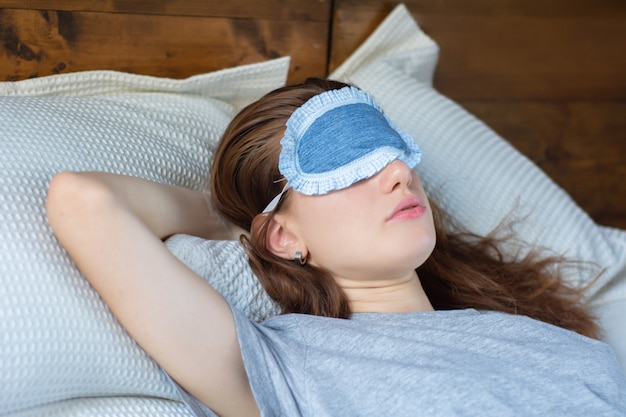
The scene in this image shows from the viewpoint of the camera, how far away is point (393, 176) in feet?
3.97

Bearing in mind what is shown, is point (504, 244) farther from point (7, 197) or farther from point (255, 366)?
point (7, 197)

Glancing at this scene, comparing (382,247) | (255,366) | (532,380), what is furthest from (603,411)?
(255,366)

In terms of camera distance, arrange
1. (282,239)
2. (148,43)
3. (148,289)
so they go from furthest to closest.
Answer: (148,43) < (282,239) < (148,289)

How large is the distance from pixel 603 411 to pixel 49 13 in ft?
3.79

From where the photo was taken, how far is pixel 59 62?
1526 mm

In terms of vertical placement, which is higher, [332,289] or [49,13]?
[49,13]

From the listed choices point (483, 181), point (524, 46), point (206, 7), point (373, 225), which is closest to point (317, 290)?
point (373, 225)

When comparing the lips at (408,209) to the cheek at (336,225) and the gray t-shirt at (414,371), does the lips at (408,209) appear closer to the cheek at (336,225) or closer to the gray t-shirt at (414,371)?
the cheek at (336,225)

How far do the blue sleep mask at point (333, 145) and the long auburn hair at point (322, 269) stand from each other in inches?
2.5

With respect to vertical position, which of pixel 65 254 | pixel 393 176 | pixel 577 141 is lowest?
pixel 577 141

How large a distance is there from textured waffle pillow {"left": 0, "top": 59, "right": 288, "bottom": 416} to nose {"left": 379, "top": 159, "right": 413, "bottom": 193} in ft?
0.85

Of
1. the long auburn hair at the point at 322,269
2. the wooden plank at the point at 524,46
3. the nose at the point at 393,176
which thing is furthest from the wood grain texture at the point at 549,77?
the nose at the point at 393,176

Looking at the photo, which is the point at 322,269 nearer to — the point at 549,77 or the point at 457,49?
the point at 457,49

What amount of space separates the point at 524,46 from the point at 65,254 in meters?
1.33
